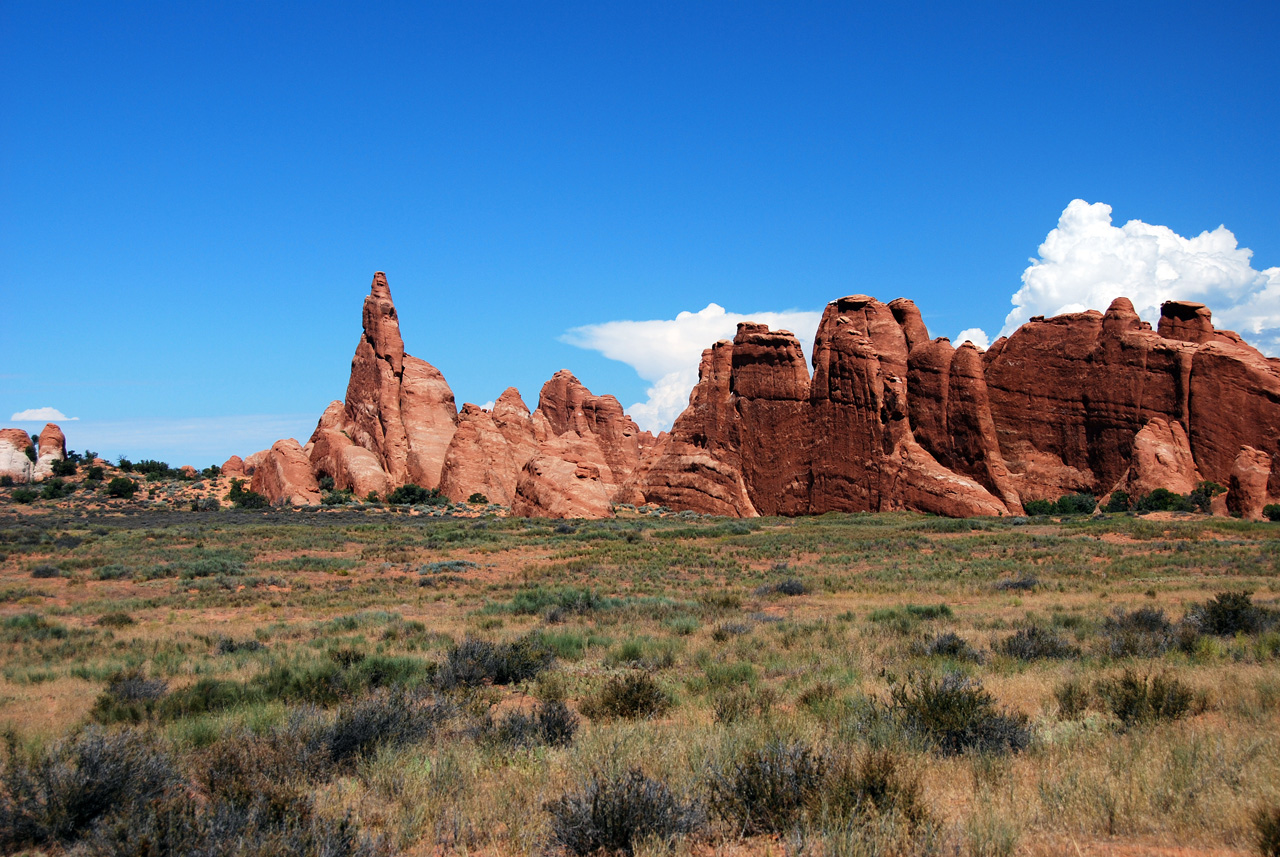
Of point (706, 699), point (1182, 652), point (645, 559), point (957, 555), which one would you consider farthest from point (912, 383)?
point (706, 699)

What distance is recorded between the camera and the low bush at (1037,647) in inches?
412

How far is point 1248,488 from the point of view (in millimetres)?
36688

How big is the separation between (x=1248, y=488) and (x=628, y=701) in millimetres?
41466

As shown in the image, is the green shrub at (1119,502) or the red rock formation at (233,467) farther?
the red rock formation at (233,467)

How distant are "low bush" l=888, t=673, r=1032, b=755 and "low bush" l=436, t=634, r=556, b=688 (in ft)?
16.7

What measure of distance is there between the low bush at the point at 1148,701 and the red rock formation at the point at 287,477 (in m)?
59.1

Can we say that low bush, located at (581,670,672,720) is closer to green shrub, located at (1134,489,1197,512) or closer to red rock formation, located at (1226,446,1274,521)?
red rock formation, located at (1226,446,1274,521)

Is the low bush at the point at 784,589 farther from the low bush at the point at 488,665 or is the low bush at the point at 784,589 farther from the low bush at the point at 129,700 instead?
the low bush at the point at 129,700

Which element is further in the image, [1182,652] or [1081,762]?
[1182,652]

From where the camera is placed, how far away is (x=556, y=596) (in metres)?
18.5

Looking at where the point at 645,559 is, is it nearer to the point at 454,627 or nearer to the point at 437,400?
the point at 454,627

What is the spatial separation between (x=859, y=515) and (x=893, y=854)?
42595 mm

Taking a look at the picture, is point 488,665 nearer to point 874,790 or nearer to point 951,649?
point 874,790

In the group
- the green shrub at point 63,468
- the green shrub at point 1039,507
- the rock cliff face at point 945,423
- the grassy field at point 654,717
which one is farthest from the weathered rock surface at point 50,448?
the green shrub at point 1039,507
